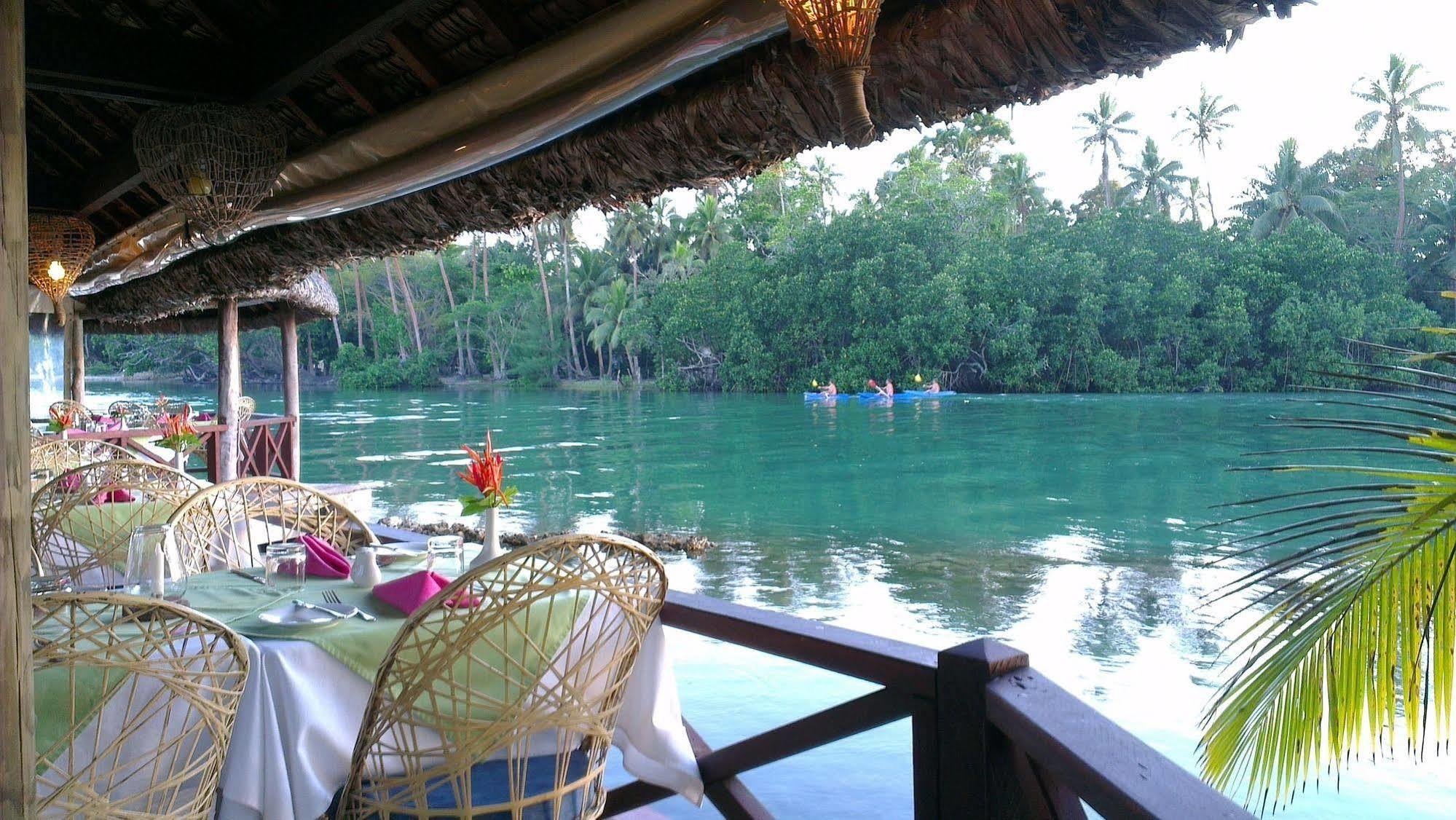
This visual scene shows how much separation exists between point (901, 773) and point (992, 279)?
2644 centimetres

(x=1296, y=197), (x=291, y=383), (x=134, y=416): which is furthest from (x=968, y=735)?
(x=1296, y=197)

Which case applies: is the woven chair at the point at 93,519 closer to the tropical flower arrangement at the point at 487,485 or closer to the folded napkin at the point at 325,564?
the folded napkin at the point at 325,564

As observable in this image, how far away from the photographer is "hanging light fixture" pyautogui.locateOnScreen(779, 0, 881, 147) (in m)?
1.52

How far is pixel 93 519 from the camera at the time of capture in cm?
348

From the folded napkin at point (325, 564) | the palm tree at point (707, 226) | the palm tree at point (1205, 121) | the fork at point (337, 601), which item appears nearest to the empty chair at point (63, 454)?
the folded napkin at point (325, 564)

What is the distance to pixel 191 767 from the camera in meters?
1.55

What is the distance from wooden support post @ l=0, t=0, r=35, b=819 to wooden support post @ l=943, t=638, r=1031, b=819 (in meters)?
1.22

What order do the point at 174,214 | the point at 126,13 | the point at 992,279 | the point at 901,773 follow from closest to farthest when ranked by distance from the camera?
the point at 126,13 → the point at 901,773 → the point at 174,214 → the point at 992,279

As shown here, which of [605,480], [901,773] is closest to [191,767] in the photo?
[901,773]

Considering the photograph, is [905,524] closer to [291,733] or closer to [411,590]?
[411,590]

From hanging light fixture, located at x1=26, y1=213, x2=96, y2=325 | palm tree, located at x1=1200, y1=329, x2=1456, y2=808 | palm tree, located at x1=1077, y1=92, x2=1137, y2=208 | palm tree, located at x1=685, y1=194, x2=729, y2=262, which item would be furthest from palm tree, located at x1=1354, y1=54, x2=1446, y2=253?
palm tree, located at x1=1200, y1=329, x2=1456, y2=808

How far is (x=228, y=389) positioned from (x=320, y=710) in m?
9.08

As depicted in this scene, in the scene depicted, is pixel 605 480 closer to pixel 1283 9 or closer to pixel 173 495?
pixel 173 495

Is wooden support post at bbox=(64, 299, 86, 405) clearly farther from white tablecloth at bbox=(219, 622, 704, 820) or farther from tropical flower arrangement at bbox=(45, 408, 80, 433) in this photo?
white tablecloth at bbox=(219, 622, 704, 820)
